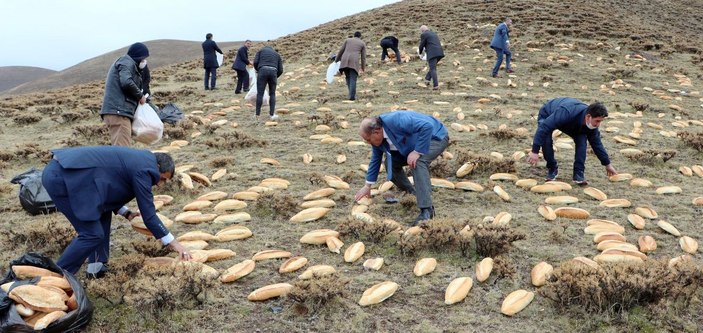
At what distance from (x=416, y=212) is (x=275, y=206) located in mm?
1600

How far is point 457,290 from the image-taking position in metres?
3.62

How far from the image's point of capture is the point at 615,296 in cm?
333

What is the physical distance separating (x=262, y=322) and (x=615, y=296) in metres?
2.46

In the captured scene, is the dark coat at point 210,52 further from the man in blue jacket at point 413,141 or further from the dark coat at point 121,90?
the man in blue jacket at point 413,141

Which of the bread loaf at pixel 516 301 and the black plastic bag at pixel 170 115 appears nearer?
the bread loaf at pixel 516 301

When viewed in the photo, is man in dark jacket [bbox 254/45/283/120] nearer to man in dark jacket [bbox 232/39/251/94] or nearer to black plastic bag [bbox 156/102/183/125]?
black plastic bag [bbox 156/102/183/125]

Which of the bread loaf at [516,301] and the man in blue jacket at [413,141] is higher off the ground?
the man in blue jacket at [413,141]

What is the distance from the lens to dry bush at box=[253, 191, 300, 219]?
5.33 m

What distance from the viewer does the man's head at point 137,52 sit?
21.7 feet

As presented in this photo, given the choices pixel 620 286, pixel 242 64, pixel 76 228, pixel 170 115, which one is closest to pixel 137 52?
pixel 76 228

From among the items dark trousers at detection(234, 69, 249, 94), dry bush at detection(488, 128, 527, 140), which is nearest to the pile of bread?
dry bush at detection(488, 128, 527, 140)

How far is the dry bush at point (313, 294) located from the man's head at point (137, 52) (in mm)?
4649

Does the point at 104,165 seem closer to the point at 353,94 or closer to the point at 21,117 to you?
the point at 353,94

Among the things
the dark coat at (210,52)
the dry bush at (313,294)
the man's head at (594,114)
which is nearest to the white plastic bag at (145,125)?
the dry bush at (313,294)
